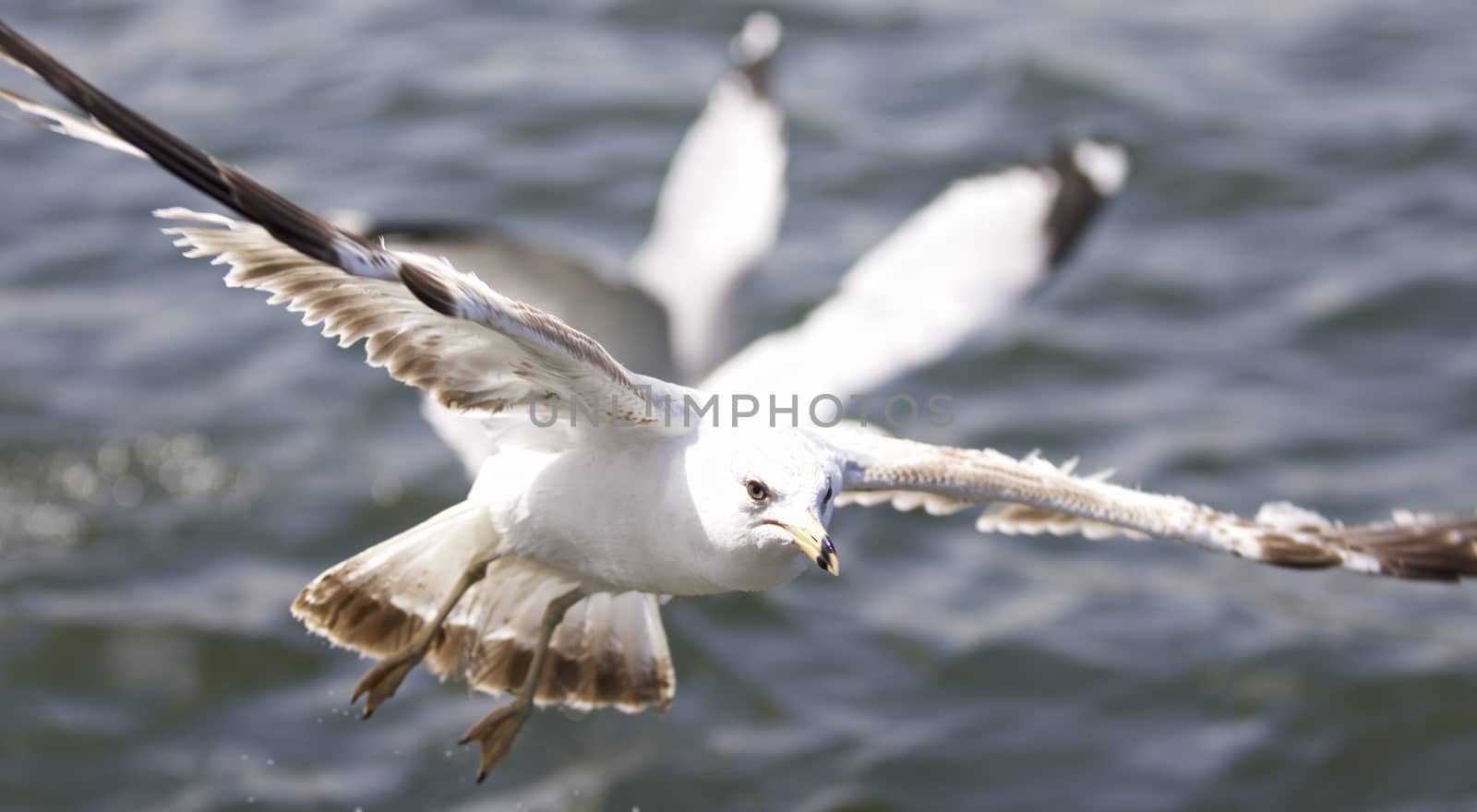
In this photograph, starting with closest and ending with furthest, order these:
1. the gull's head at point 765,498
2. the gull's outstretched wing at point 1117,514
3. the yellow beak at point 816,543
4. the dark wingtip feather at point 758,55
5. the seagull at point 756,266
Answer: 1. the yellow beak at point 816,543
2. the gull's head at point 765,498
3. the gull's outstretched wing at point 1117,514
4. the seagull at point 756,266
5. the dark wingtip feather at point 758,55

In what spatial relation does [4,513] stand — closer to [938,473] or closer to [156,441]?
[156,441]

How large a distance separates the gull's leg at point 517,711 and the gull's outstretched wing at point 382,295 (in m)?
0.76

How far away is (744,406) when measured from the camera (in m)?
4.69

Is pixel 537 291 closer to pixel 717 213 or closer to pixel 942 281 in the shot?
pixel 717 213

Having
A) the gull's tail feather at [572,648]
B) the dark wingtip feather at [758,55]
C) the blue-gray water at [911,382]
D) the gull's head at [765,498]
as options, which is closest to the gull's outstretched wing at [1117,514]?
Answer: the gull's head at [765,498]

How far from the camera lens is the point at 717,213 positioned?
8086mm

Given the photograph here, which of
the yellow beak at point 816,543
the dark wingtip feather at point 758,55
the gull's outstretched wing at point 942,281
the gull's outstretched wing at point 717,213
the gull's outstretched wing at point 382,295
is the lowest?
the yellow beak at point 816,543

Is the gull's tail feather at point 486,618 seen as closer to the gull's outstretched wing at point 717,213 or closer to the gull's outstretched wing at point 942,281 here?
the gull's outstretched wing at point 942,281


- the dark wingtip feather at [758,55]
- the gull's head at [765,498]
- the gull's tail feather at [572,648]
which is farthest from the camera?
the dark wingtip feather at [758,55]

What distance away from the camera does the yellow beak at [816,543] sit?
3.46m

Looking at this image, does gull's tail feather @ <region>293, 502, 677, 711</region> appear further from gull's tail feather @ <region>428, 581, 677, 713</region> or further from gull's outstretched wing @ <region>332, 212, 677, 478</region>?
gull's outstretched wing @ <region>332, 212, 677, 478</region>

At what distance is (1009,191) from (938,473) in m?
3.09

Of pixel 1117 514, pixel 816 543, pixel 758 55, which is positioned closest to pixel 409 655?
pixel 816 543

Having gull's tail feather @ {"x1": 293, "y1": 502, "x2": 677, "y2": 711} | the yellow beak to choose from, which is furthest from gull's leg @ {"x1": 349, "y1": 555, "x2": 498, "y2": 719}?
the yellow beak
